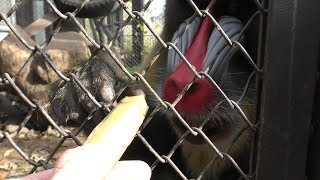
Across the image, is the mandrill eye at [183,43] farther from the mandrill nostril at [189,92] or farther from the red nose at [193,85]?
the mandrill nostril at [189,92]

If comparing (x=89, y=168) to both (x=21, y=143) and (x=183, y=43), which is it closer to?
(x=183, y=43)

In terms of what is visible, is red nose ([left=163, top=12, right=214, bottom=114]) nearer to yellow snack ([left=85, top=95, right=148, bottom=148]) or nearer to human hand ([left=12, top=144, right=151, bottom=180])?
yellow snack ([left=85, top=95, right=148, bottom=148])

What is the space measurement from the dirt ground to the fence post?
2004 mm

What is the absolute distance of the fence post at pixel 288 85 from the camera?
3.28 feet

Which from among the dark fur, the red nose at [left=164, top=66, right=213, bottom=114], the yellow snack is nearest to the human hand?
the yellow snack

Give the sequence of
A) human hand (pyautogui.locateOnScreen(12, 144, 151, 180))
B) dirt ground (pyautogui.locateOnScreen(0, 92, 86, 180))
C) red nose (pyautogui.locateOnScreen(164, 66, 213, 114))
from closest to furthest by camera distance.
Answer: human hand (pyautogui.locateOnScreen(12, 144, 151, 180)) → red nose (pyautogui.locateOnScreen(164, 66, 213, 114)) → dirt ground (pyautogui.locateOnScreen(0, 92, 86, 180))

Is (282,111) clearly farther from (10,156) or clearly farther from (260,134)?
(10,156)

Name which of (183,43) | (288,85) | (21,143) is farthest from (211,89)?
(21,143)

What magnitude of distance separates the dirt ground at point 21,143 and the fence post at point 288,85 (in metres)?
2.00

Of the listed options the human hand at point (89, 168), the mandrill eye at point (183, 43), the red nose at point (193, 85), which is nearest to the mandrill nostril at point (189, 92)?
the red nose at point (193, 85)

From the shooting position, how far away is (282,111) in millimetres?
1025

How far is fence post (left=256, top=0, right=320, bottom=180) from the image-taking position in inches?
39.4

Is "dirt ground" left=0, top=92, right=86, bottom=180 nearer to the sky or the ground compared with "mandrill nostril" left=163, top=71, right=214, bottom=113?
nearer to the ground

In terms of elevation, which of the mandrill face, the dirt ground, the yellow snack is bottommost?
the dirt ground
